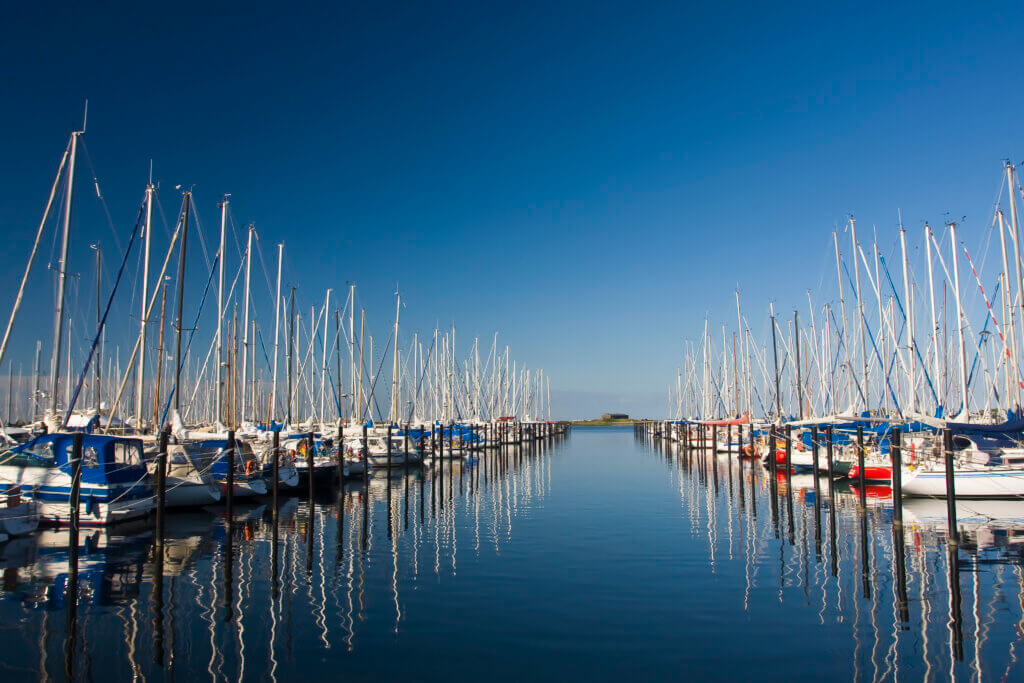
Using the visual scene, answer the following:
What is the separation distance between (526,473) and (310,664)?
41.3m

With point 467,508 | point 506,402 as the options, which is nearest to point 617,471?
point 467,508

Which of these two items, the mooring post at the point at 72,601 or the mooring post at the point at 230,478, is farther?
the mooring post at the point at 230,478

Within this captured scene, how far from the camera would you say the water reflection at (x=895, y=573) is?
40.8 ft

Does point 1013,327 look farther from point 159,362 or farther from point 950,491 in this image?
point 159,362

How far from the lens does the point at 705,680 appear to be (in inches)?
445

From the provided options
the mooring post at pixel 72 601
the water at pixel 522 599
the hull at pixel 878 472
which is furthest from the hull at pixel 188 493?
the hull at pixel 878 472

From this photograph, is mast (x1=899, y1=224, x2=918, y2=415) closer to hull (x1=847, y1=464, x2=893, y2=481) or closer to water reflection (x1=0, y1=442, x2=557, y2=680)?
hull (x1=847, y1=464, x2=893, y2=481)

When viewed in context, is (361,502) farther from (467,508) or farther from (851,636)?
(851,636)

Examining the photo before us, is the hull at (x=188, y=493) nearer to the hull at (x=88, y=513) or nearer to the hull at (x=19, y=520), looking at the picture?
the hull at (x=88, y=513)

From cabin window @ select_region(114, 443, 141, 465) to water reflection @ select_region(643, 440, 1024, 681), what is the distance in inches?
825

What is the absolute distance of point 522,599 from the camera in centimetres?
1625

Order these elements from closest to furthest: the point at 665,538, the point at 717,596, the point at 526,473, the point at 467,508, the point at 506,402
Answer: the point at 717,596 < the point at 665,538 < the point at 467,508 < the point at 526,473 < the point at 506,402

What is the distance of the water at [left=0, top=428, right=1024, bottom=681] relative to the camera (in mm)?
11992

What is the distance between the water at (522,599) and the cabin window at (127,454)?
2.80 metres
